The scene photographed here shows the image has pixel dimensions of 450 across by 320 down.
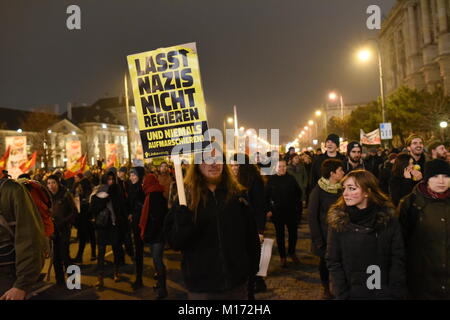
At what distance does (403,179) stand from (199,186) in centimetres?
363

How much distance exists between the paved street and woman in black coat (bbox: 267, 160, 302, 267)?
44 centimetres

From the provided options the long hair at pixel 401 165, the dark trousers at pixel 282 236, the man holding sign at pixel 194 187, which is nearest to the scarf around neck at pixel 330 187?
the long hair at pixel 401 165

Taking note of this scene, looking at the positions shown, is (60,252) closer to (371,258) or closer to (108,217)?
(108,217)

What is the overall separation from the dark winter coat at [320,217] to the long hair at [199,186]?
2148 mm

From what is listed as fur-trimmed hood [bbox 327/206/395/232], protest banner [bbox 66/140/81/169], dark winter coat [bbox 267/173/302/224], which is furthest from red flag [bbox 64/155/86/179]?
fur-trimmed hood [bbox 327/206/395/232]

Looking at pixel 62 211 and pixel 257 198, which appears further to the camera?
pixel 62 211

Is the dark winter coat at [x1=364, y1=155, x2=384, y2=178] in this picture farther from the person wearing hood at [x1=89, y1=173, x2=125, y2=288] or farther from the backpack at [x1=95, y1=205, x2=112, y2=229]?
the backpack at [x1=95, y1=205, x2=112, y2=229]

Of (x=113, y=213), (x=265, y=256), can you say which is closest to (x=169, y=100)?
(x=265, y=256)

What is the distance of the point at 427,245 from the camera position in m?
3.89

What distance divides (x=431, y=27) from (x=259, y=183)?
53137mm

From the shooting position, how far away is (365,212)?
12.5ft

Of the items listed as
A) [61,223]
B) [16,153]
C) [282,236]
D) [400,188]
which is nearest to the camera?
[400,188]
